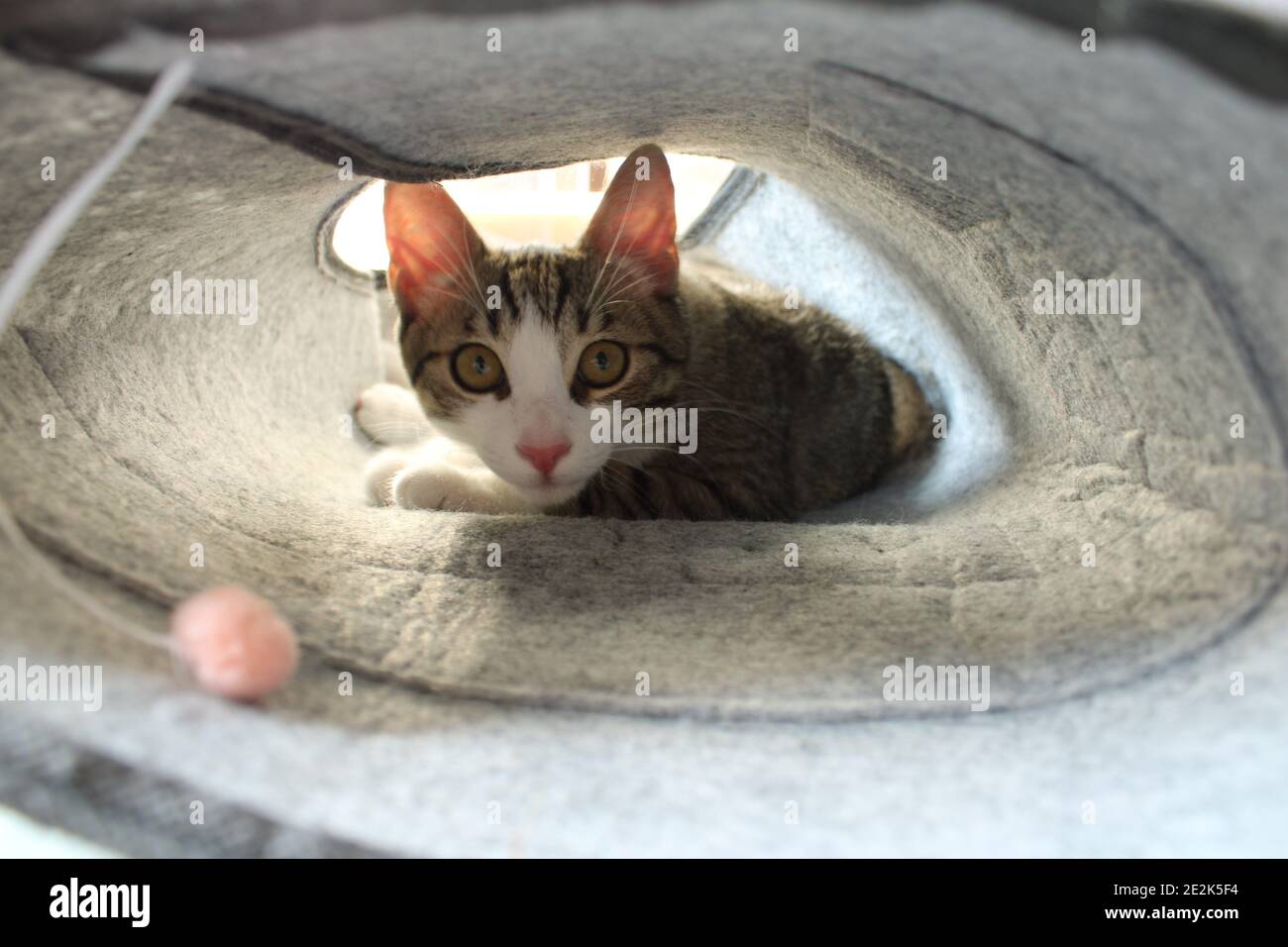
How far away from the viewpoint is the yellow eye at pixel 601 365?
1.35 meters

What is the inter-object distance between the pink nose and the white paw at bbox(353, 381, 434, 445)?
0.58 meters

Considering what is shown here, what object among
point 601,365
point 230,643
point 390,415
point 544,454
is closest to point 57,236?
point 230,643

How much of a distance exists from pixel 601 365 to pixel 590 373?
29 mm

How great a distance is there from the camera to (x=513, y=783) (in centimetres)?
76

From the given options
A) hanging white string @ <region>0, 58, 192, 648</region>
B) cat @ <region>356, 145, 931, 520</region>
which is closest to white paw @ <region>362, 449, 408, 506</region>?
cat @ <region>356, 145, 931, 520</region>

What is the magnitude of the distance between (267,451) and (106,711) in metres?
0.91

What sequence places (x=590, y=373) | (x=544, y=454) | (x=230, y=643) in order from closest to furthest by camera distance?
(x=230, y=643)
(x=544, y=454)
(x=590, y=373)

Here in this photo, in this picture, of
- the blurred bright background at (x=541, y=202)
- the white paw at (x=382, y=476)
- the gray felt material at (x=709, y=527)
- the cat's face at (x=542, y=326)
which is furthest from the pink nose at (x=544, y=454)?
the blurred bright background at (x=541, y=202)

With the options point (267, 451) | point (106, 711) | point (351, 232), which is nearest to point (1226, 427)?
point (106, 711)

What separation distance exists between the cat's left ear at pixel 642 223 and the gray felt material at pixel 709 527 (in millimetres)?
62

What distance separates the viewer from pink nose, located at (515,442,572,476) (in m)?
1.25

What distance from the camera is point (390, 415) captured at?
191 cm

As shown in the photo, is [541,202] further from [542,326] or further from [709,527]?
[709,527]

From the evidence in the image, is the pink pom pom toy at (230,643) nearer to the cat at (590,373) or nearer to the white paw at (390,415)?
the cat at (590,373)
